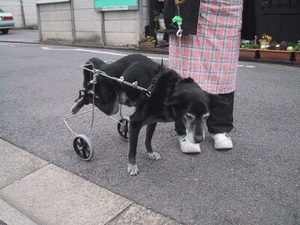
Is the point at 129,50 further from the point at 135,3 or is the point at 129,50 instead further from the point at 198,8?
the point at 198,8

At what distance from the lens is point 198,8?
3.05 m

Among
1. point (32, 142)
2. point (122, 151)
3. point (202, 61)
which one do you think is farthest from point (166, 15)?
point (32, 142)

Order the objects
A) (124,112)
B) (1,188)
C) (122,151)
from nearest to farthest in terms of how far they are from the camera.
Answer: (1,188) < (122,151) < (124,112)

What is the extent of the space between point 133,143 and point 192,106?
0.84 m

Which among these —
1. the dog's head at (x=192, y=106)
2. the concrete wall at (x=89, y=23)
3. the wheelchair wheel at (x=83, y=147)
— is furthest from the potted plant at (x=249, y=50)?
the dog's head at (x=192, y=106)

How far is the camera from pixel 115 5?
1174 cm

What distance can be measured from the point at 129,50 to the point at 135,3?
61.9 inches

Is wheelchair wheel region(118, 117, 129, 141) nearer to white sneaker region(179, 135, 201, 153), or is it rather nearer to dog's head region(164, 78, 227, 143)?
white sneaker region(179, 135, 201, 153)

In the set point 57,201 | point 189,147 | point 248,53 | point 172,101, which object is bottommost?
point 57,201

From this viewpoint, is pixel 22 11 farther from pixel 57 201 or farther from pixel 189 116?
pixel 189 116

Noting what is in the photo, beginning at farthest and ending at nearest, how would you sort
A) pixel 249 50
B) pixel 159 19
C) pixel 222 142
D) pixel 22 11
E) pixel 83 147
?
1. pixel 22 11
2. pixel 159 19
3. pixel 249 50
4. pixel 222 142
5. pixel 83 147

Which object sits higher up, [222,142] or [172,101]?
[172,101]

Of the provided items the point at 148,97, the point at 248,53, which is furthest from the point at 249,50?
the point at 148,97

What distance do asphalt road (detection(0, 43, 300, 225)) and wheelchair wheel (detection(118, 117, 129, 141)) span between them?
3.6 inches
